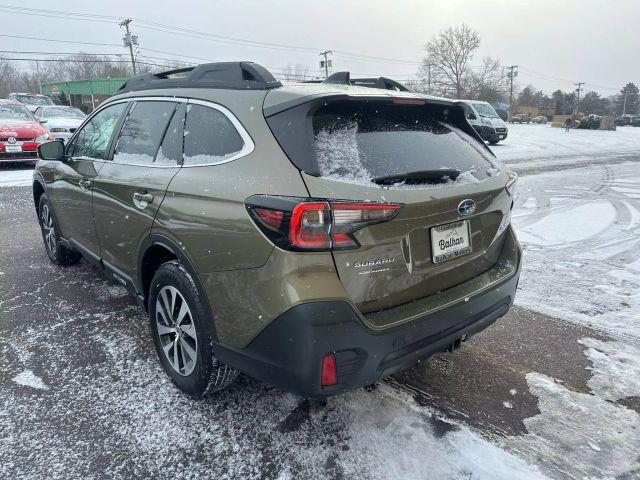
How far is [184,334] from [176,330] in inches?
3.3

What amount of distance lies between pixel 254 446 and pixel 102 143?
2.60 m

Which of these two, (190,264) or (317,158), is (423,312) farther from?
(190,264)

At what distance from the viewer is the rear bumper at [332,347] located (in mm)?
1971

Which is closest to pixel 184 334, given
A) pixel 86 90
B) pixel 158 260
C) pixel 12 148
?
pixel 158 260

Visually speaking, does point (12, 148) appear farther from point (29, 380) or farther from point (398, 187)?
point (398, 187)

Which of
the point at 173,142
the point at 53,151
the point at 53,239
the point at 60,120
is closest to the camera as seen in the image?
the point at 173,142

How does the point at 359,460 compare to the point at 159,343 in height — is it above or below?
below

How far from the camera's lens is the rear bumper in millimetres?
1971

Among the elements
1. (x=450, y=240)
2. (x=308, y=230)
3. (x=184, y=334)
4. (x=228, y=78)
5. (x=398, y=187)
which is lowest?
(x=184, y=334)

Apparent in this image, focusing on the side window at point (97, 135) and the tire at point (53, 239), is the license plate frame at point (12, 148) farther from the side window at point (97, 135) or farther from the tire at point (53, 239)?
the side window at point (97, 135)

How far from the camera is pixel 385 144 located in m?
2.35

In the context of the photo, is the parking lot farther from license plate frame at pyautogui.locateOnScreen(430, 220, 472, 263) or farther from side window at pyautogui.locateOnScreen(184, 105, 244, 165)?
side window at pyautogui.locateOnScreen(184, 105, 244, 165)

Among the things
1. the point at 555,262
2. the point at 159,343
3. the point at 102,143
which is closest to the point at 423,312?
the point at 159,343

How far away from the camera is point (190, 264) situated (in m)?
2.45
